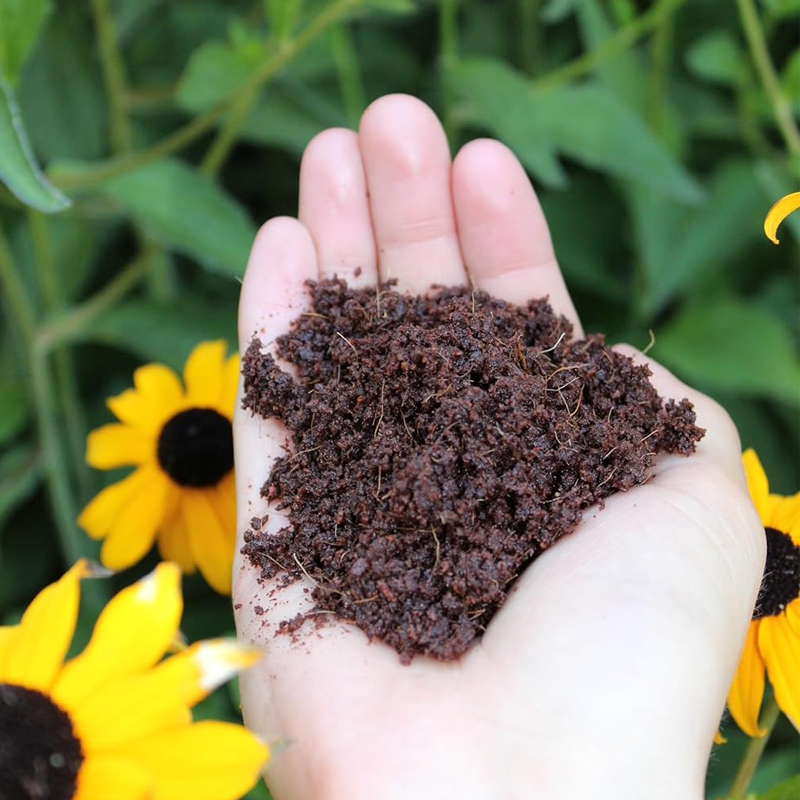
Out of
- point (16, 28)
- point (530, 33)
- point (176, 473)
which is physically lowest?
point (176, 473)

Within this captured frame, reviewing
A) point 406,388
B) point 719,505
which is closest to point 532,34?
point 406,388

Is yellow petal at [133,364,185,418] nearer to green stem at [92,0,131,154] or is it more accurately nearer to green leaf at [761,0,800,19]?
green stem at [92,0,131,154]

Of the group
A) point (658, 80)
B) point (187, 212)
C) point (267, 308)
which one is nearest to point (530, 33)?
point (658, 80)

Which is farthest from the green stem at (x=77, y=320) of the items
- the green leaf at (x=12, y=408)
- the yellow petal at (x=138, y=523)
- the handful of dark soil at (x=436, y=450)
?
the handful of dark soil at (x=436, y=450)

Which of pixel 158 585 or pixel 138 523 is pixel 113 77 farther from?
pixel 158 585

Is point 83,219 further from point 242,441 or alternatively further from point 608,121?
point 608,121

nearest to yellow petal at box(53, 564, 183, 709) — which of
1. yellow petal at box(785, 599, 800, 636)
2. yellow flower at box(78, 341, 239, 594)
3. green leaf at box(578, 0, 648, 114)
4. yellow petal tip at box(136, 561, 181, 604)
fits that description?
yellow petal tip at box(136, 561, 181, 604)
